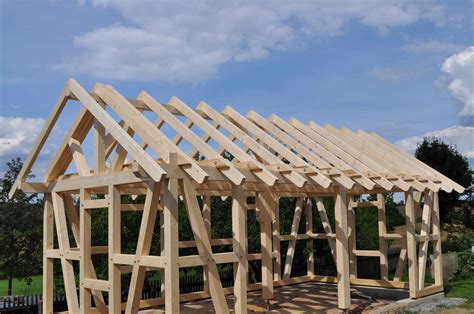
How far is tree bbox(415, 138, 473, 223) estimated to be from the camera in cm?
3200

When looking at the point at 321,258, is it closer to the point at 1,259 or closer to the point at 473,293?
the point at 473,293

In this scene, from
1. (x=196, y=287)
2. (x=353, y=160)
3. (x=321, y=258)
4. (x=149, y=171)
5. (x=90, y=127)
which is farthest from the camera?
(x=321, y=258)

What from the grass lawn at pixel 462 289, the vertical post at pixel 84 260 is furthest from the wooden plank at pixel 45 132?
the grass lawn at pixel 462 289

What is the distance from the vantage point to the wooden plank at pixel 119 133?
310 inches

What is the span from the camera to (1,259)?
14102 mm

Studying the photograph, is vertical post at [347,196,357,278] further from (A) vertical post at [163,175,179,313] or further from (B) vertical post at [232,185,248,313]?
(A) vertical post at [163,175,179,313]

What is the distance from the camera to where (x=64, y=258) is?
10.5m

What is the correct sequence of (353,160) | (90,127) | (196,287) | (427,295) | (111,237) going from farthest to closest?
(196,287)
(427,295)
(353,160)
(90,127)
(111,237)

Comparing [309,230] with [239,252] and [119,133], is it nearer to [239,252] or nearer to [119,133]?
[239,252]

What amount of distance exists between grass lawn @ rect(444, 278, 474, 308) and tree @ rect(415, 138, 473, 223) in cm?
1579

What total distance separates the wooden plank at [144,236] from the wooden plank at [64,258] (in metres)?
2.23

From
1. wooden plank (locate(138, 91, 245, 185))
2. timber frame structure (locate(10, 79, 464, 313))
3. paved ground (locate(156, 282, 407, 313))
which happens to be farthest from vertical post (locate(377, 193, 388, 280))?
wooden plank (locate(138, 91, 245, 185))

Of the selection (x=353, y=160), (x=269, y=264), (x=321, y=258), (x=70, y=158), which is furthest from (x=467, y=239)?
(x=70, y=158)

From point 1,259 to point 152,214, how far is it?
7.91 meters
